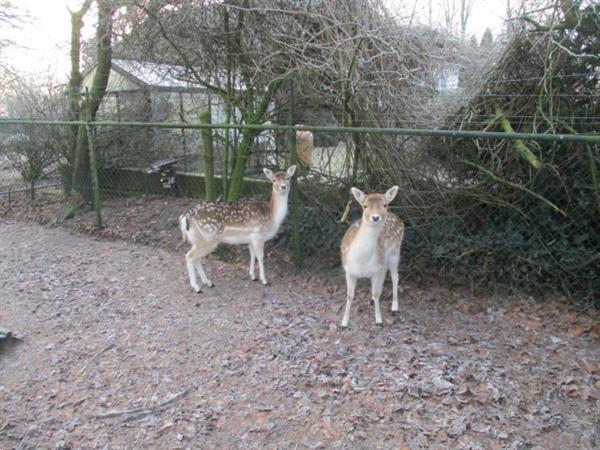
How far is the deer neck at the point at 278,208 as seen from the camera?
543cm

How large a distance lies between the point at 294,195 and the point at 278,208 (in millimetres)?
244

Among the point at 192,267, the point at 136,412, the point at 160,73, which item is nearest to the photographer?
the point at 136,412

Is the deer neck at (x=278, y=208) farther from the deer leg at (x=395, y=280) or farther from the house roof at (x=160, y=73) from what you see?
the house roof at (x=160, y=73)

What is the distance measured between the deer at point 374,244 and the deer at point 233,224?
1195 mm

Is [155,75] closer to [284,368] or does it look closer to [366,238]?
[366,238]

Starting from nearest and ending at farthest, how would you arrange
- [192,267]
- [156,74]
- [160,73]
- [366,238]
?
1. [366,238]
2. [192,267]
3. [160,73]
4. [156,74]

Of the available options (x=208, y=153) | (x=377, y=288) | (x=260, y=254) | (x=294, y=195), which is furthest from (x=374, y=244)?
(x=208, y=153)

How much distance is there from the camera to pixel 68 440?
A: 3014 millimetres

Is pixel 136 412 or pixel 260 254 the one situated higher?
pixel 260 254

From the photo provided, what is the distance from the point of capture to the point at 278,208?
5.46 metres

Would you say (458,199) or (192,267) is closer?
(458,199)

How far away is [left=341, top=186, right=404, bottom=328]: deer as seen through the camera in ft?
13.0

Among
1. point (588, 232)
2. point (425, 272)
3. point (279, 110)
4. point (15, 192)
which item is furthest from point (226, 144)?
point (15, 192)

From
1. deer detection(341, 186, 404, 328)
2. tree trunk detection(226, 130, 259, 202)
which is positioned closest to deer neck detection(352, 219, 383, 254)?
deer detection(341, 186, 404, 328)
